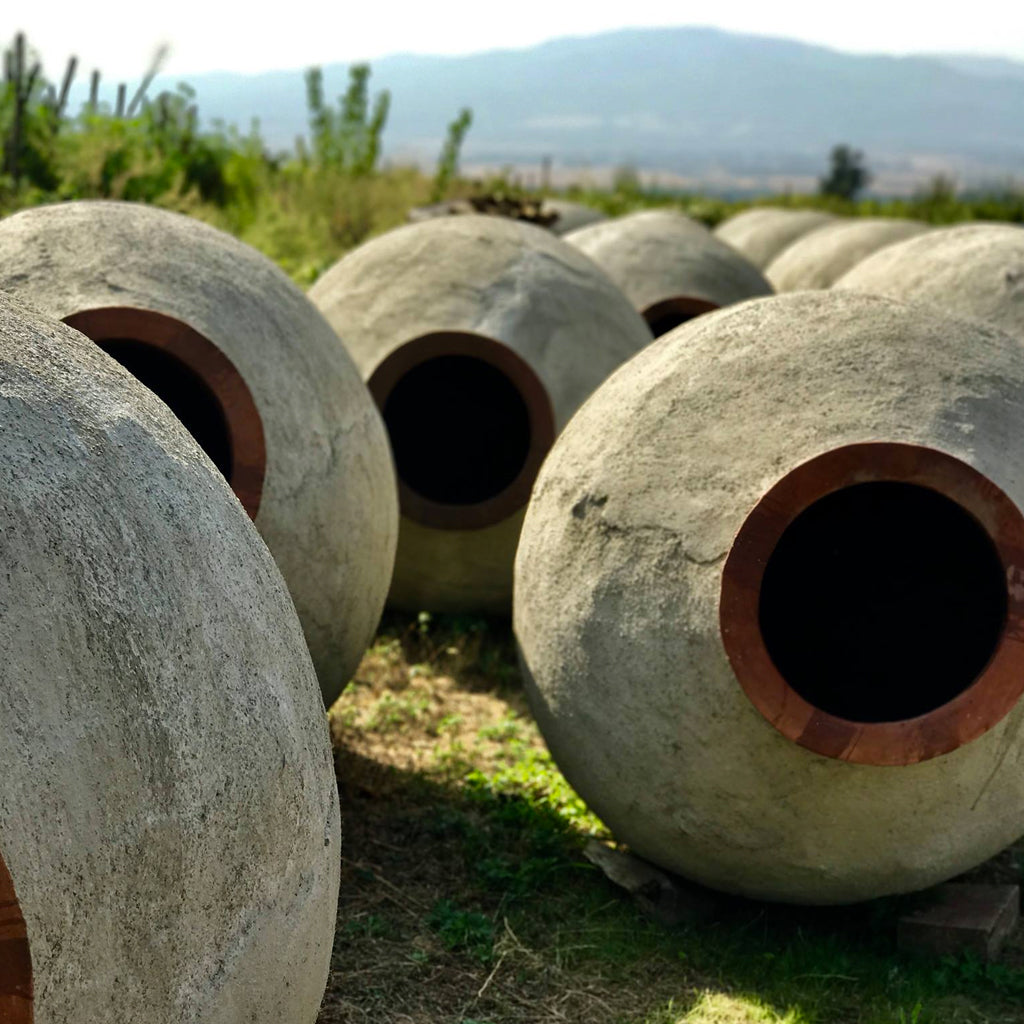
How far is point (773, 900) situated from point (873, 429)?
4.70ft

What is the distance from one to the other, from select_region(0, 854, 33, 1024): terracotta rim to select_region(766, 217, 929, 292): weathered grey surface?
33.8ft

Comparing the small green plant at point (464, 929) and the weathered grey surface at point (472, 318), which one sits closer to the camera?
the small green plant at point (464, 929)

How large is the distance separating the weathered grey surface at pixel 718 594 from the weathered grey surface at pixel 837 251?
772 cm

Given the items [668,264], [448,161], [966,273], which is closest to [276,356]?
[966,273]

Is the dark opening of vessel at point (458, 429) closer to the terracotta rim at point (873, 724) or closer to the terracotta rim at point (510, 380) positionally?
the terracotta rim at point (510, 380)

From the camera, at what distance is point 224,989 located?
2461 mm

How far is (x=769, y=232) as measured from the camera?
52.0 ft

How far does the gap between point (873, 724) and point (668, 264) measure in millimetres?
5900

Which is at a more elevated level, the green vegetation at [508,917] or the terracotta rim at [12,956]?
the terracotta rim at [12,956]

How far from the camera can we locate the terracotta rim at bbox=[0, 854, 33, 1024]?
82.0 inches

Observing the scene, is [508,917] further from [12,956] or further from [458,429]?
[458,429]

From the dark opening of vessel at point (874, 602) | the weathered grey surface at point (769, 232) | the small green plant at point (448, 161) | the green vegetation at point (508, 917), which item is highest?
the small green plant at point (448, 161)

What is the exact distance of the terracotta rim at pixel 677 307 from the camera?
29.2ft

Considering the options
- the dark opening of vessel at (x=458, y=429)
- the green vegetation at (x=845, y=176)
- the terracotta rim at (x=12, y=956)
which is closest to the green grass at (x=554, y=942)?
the terracotta rim at (x=12, y=956)
